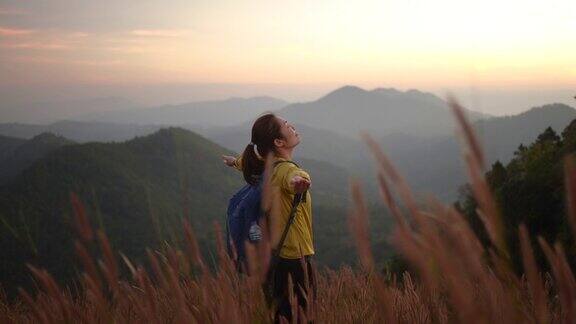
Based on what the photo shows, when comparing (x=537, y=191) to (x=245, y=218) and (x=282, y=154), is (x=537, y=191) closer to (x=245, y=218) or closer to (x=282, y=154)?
(x=282, y=154)

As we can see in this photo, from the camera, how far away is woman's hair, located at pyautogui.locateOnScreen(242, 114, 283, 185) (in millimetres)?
3217

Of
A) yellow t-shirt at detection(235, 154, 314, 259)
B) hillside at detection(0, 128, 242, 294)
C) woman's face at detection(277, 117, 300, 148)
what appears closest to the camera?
yellow t-shirt at detection(235, 154, 314, 259)

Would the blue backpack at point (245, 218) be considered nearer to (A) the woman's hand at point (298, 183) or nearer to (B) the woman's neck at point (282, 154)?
(B) the woman's neck at point (282, 154)

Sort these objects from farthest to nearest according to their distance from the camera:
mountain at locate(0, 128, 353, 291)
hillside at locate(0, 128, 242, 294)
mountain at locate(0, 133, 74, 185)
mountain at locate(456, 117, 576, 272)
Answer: mountain at locate(0, 133, 74, 185) → hillside at locate(0, 128, 242, 294) → mountain at locate(0, 128, 353, 291) → mountain at locate(456, 117, 576, 272)

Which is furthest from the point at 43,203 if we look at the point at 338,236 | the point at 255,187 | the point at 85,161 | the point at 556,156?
the point at 255,187

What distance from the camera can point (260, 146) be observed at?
326 cm

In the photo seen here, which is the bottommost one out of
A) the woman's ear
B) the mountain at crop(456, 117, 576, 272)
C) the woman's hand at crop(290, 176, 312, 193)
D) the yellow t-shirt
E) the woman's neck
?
the mountain at crop(456, 117, 576, 272)

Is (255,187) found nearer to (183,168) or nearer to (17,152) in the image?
(183,168)

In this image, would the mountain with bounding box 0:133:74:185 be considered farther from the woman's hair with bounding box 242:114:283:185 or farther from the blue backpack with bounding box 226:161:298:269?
the blue backpack with bounding box 226:161:298:269

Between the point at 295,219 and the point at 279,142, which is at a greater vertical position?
the point at 279,142

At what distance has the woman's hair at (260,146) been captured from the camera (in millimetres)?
3217

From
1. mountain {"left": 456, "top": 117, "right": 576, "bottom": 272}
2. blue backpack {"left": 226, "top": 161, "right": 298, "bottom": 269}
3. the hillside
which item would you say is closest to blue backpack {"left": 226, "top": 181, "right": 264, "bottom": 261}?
blue backpack {"left": 226, "top": 161, "right": 298, "bottom": 269}

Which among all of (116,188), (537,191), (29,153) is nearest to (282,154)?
(537,191)

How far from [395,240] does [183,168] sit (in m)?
0.60
